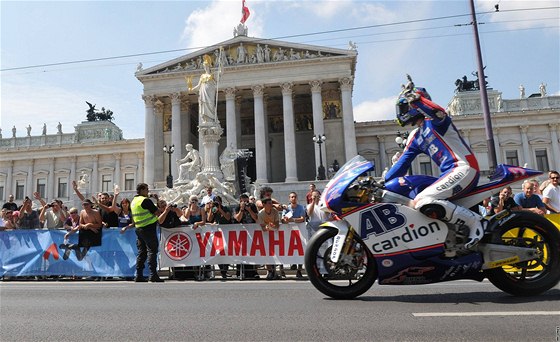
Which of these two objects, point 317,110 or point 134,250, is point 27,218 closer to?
point 134,250

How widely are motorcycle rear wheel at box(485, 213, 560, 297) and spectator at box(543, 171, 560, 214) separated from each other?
4.37 metres

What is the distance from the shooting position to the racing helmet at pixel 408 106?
201 inches

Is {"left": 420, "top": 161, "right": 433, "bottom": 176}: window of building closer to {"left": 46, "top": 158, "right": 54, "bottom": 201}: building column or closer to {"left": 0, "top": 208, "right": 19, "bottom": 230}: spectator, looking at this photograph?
{"left": 0, "top": 208, "right": 19, "bottom": 230}: spectator

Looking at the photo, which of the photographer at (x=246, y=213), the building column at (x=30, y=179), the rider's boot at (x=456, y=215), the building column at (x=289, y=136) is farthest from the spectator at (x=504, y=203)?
the building column at (x=30, y=179)

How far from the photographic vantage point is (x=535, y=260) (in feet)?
15.7

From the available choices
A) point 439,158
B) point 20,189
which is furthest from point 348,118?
point 20,189

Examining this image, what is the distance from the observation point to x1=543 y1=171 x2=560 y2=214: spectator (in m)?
8.47

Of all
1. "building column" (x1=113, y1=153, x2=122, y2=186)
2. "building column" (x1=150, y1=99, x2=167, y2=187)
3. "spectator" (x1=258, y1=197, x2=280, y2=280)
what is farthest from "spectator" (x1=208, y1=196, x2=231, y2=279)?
"building column" (x1=113, y1=153, x2=122, y2=186)

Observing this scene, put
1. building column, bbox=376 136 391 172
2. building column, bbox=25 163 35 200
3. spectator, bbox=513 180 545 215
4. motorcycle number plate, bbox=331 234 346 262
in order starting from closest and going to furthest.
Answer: motorcycle number plate, bbox=331 234 346 262
spectator, bbox=513 180 545 215
building column, bbox=376 136 391 172
building column, bbox=25 163 35 200

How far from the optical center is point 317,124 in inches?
1599

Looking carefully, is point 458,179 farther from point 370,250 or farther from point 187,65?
point 187,65

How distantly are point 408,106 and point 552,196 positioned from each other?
5272mm

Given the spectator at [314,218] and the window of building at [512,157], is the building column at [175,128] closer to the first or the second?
the spectator at [314,218]

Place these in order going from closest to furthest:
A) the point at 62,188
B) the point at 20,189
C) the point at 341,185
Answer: the point at 341,185, the point at 62,188, the point at 20,189
